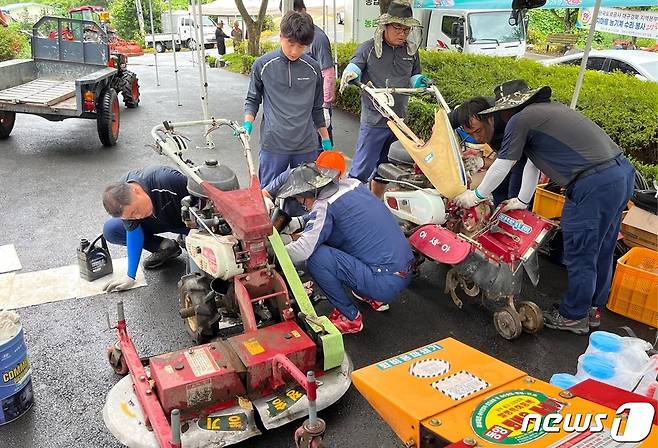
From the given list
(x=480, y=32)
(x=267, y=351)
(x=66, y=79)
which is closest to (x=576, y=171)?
(x=267, y=351)

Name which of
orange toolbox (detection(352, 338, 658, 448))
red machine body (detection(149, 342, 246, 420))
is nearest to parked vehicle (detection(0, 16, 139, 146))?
red machine body (detection(149, 342, 246, 420))

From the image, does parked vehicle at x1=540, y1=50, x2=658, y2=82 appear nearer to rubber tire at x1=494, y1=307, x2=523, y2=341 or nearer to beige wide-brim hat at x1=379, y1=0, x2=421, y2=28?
beige wide-brim hat at x1=379, y1=0, x2=421, y2=28

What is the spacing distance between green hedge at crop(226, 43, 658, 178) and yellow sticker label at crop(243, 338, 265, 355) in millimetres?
4211

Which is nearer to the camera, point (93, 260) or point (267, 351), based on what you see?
point (267, 351)

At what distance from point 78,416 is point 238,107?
9.32 meters

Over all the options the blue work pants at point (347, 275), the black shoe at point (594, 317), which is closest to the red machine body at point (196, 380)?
the blue work pants at point (347, 275)

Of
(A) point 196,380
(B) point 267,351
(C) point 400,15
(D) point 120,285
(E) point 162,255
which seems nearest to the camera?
(A) point 196,380

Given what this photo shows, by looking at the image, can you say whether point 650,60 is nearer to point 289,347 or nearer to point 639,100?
point 639,100

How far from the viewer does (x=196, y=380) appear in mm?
2793

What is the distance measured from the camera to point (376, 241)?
3.65 meters

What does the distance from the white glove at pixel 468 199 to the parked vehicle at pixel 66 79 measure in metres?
5.75

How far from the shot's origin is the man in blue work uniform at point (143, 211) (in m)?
3.71

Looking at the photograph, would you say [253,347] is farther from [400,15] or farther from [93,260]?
[400,15]

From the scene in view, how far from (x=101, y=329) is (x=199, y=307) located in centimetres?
96
